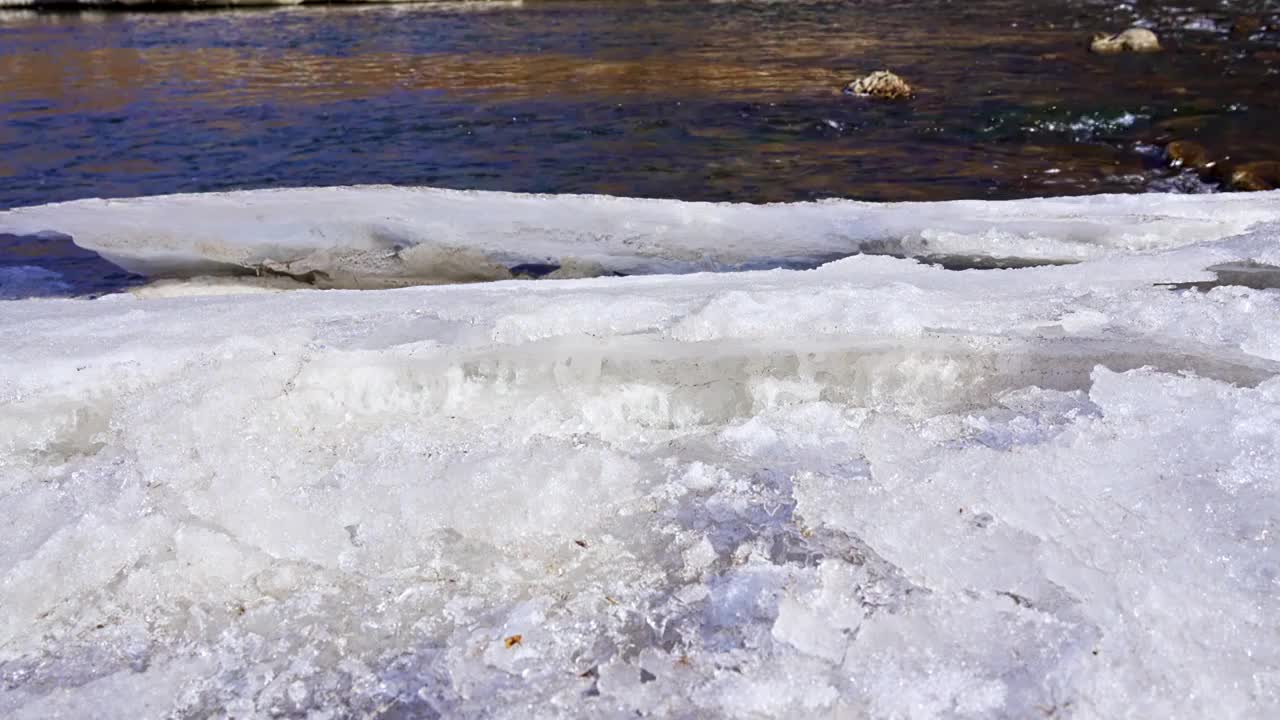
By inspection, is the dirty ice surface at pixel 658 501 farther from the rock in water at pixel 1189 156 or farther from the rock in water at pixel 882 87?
the rock in water at pixel 882 87

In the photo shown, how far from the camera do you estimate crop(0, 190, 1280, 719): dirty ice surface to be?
1232mm

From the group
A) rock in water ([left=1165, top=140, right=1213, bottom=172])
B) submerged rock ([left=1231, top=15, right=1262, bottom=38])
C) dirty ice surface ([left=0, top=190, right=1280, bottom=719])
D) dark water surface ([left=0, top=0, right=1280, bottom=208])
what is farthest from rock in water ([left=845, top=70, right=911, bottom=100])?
dirty ice surface ([left=0, top=190, right=1280, bottom=719])

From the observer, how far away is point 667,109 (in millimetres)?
7609

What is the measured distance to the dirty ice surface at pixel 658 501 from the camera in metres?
1.23

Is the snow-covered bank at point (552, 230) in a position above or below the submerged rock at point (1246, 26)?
above

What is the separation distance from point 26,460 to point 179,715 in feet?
2.52

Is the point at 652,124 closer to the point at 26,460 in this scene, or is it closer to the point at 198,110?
the point at 198,110

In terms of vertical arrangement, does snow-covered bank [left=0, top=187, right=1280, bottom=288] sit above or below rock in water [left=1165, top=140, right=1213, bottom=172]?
above

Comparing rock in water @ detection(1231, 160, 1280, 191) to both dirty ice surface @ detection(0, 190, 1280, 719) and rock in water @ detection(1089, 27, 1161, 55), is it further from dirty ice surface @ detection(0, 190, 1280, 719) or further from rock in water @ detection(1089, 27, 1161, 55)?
rock in water @ detection(1089, 27, 1161, 55)

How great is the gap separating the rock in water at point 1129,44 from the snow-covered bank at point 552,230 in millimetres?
7357

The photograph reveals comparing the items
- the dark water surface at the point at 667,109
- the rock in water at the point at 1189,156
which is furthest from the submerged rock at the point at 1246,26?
the rock in water at the point at 1189,156

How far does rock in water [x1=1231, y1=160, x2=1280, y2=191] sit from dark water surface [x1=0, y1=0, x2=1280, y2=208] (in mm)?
227

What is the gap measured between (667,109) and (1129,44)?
17.0ft

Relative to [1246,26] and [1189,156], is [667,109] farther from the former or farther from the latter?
[1246,26]
